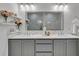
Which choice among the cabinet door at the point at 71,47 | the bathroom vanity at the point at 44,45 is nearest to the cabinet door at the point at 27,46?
the bathroom vanity at the point at 44,45

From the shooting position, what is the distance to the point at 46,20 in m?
1.80

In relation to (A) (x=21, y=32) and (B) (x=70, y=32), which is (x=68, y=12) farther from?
(A) (x=21, y=32)

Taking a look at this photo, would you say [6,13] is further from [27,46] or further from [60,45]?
[60,45]

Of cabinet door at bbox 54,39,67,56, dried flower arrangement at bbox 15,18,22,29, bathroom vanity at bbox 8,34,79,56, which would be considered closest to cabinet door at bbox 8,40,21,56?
bathroom vanity at bbox 8,34,79,56

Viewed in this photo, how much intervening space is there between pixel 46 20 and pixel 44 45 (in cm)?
42

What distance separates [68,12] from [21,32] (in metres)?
0.85

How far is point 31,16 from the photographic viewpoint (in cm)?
179

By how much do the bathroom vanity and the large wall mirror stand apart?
0.15 m

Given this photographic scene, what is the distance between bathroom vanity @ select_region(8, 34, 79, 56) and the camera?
1.75 m

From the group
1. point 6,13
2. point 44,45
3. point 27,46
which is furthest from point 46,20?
point 6,13

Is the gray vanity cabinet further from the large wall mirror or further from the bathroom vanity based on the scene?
the large wall mirror

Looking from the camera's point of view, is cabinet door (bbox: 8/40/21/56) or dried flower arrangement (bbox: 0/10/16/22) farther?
cabinet door (bbox: 8/40/21/56)

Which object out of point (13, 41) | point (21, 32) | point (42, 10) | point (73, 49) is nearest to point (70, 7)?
point (42, 10)

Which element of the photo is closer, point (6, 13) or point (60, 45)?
point (6, 13)
